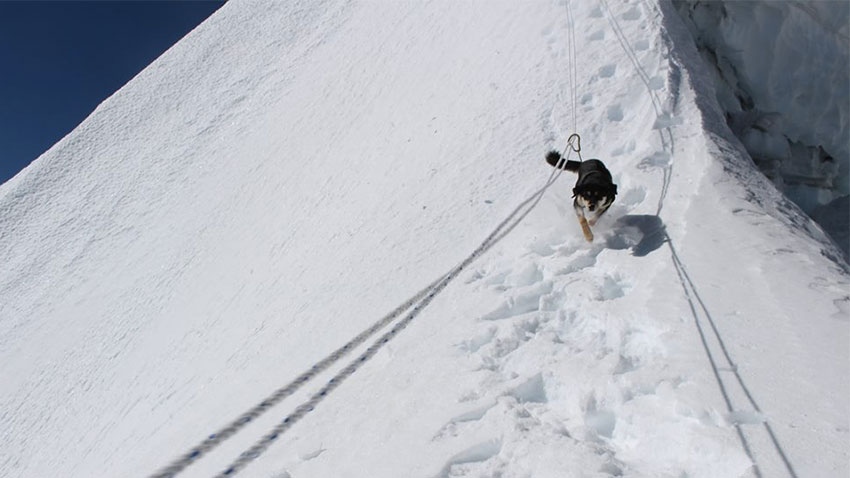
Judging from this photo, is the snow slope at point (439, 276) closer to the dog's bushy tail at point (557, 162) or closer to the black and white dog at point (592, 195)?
the black and white dog at point (592, 195)

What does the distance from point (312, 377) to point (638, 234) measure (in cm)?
284

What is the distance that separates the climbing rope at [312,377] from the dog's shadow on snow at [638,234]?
998 mm

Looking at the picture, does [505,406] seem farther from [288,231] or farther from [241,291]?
[288,231]

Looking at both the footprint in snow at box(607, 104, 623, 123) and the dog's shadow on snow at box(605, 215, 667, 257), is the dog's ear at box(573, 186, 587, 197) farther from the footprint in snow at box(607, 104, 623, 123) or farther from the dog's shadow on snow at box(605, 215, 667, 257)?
the footprint in snow at box(607, 104, 623, 123)

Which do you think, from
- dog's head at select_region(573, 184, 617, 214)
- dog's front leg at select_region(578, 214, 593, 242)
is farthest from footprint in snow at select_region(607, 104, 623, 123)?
dog's front leg at select_region(578, 214, 593, 242)

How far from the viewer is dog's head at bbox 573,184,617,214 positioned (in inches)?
195

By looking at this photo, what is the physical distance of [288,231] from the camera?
836cm

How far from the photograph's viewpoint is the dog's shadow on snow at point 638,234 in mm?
4723

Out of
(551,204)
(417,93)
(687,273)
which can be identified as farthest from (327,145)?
(687,273)

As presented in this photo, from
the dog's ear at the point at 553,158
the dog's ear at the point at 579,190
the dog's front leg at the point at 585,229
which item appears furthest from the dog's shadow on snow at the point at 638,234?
the dog's ear at the point at 553,158

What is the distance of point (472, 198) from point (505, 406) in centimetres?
360

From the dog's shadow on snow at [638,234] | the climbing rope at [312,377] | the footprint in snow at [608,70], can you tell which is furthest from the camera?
the footprint in snow at [608,70]

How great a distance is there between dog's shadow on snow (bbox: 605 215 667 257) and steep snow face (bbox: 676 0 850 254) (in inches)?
252

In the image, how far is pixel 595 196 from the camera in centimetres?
494
